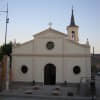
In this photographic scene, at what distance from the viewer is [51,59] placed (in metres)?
25.3

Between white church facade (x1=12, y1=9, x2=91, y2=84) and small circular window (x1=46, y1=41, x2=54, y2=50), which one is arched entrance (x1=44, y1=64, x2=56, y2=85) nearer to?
white church facade (x1=12, y1=9, x2=91, y2=84)

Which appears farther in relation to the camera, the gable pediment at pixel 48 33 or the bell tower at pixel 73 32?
the bell tower at pixel 73 32

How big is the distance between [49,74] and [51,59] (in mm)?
2160

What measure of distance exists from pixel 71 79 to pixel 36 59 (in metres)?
5.46

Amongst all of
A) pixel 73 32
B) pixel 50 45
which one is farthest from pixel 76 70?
pixel 73 32

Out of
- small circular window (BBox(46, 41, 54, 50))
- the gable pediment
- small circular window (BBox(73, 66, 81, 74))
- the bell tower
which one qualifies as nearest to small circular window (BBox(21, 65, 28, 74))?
small circular window (BBox(46, 41, 54, 50))

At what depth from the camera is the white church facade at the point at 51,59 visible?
24812 millimetres

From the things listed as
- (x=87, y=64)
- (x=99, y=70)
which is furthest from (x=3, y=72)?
(x=99, y=70)

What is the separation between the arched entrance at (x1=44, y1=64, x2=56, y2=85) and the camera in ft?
84.0

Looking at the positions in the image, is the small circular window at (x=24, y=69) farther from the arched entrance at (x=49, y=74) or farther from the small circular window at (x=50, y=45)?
the small circular window at (x=50, y=45)

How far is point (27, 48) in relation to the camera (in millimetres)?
25875

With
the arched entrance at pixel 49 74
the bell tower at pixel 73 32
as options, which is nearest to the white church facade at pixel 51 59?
the arched entrance at pixel 49 74

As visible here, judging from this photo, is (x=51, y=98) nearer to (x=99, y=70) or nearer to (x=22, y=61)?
(x=22, y=61)

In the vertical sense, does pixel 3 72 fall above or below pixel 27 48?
below
